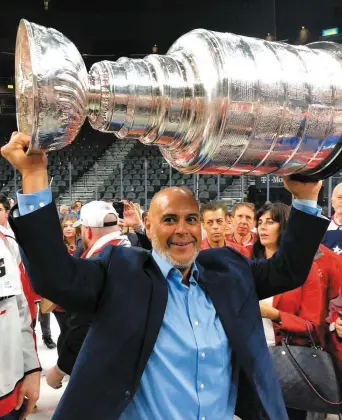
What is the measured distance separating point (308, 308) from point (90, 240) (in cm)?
127

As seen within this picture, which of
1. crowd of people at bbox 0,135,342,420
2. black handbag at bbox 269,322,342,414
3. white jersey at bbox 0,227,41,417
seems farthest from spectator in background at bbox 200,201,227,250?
crowd of people at bbox 0,135,342,420

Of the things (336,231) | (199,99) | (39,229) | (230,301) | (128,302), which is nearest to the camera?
(199,99)

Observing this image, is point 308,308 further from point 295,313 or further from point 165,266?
point 165,266

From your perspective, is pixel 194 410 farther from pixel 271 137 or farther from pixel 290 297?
pixel 290 297

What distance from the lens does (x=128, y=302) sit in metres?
1.35

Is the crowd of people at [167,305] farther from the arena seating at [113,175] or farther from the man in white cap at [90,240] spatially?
the arena seating at [113,175]

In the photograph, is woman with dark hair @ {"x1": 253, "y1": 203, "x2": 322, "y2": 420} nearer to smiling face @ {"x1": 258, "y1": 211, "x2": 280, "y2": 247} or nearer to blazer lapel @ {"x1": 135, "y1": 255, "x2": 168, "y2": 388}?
smiling face @ {"x1": 258, "y1": 211, "x2": 280, "y2": 247}

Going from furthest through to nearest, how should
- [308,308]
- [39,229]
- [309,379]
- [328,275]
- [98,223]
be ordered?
1. [98,223]
2. [328,275]
3. [308,308]
4. [309,379]
5. [39,229]

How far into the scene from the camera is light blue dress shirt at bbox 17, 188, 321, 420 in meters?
1.36

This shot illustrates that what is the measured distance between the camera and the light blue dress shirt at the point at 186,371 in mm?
1361

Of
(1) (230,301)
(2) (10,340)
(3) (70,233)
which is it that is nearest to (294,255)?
(1) (230,301)

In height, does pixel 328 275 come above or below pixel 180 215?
below

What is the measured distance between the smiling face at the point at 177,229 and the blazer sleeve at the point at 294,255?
0.25 m

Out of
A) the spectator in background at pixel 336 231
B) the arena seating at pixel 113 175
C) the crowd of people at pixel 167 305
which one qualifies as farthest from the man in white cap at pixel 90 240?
the arena seating at pixel 113 175
